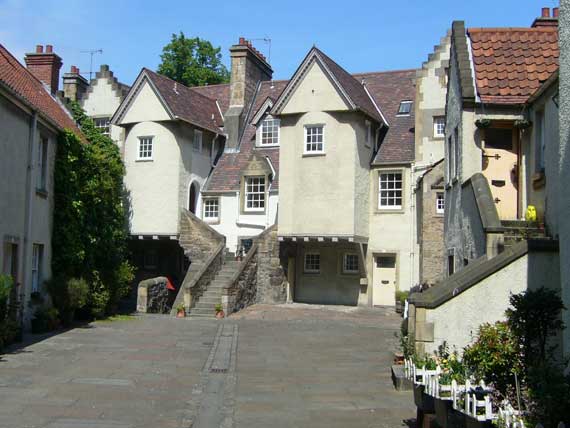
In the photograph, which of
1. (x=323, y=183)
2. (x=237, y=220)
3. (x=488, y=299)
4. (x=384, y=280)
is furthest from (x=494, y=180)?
(x=237, y=220)

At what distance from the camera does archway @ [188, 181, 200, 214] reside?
3484 cm

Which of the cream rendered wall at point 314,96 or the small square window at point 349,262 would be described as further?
the small square window at point 349,262

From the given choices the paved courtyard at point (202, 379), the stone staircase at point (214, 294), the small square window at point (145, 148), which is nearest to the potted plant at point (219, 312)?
the stone staircase at point (214, 294)

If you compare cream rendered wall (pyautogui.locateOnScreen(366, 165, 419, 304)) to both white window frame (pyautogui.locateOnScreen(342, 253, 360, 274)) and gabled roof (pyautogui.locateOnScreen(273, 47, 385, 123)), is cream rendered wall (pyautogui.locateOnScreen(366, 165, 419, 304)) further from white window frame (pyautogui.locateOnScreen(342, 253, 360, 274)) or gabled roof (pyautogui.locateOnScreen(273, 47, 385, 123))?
gabled roof (pyautogui.locateOnScreen(273, 47, 385, 123))

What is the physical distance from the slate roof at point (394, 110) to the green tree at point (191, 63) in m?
20.5

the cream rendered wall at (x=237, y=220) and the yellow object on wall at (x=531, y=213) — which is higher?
the cream rendered wall at (x=237, y=220)

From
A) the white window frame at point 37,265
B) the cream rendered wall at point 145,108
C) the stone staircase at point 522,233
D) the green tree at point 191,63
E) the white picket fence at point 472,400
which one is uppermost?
the green tree at point 191,63

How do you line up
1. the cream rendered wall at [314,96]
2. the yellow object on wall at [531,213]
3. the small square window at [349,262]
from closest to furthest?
1. the yellow object on wall at [531,213]
2. the cream rendered wall at [314,96]
3. the small square window at [349,262]

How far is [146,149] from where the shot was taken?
33719 mm

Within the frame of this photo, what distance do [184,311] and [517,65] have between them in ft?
53.2

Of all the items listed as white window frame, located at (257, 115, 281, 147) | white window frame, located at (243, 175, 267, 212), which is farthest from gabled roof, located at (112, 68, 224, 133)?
white window frame, located at (243, 175, 267, 212)

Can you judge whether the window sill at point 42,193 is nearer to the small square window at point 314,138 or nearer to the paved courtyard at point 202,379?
the paved courtyard at point 202,379

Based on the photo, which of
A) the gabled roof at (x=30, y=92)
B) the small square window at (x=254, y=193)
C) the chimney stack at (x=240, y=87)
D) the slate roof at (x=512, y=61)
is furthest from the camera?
the chimney stack at (x=240, y=87)

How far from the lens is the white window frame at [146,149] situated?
3347cm
